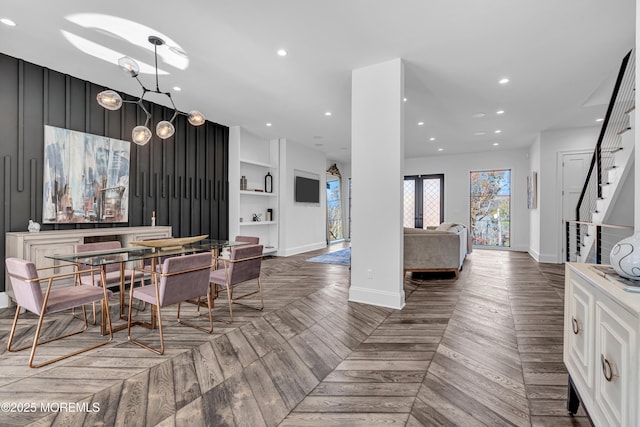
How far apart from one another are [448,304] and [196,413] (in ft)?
10.1

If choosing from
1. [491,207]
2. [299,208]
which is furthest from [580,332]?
[491,207]

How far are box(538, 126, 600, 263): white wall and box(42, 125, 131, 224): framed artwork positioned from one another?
8.14 metres

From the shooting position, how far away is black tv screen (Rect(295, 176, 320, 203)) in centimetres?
813

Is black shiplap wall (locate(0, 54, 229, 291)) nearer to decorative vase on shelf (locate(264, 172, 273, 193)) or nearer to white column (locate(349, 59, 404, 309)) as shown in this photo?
decorative vase on shelf (locate(264, 172, 273, 193))

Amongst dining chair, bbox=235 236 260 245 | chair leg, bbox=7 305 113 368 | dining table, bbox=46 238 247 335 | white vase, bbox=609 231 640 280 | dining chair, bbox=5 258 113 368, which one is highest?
white vase, bbox=609 231 640 280

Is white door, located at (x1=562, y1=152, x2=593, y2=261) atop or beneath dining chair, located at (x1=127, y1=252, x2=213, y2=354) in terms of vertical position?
atop

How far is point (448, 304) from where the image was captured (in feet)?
12.6

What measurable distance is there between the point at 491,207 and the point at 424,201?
1890mm

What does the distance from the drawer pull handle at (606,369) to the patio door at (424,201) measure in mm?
8756

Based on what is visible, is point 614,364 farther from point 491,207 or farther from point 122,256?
point 491,207

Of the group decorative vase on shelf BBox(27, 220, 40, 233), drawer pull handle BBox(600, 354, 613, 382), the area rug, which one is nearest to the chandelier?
decorative vase on shelf BBox(27, 220, 40, 233)

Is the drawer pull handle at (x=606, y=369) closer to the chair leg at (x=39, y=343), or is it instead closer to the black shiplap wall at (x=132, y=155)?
the chair leg at (x=39, y=343)

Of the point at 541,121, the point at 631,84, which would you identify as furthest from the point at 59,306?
the point at 541,121

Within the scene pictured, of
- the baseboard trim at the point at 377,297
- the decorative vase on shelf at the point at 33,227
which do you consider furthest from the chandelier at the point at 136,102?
the baseboard trim at the point at 377,297
